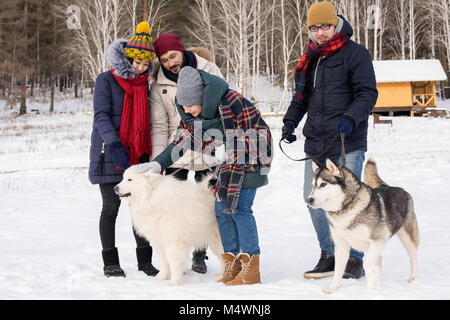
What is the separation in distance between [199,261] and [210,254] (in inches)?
29.5

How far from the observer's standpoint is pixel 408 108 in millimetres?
26297

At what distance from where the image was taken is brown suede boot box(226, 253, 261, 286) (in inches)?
139

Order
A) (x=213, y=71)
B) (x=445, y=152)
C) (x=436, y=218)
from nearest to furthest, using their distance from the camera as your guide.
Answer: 1. (x=213, y=71)
2. (x=436, y=218)
3. (x=445, y=152)

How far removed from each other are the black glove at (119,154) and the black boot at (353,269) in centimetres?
203

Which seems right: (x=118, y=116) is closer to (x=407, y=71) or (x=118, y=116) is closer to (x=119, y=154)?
(x=119, y=154)

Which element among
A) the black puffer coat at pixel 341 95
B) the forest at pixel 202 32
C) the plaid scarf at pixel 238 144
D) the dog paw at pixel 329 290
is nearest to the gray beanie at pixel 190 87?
the plaid scarf at pixel 238 144

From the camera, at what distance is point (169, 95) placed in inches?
158

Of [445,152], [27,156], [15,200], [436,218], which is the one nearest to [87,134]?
[27,156]

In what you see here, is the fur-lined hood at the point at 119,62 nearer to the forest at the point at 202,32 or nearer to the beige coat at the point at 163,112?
the beige coat at the point at 163,112

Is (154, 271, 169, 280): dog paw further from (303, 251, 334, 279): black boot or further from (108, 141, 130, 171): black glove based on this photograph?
(303, 251, 334, 279): black boot

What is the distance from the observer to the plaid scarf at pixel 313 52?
11.5ft

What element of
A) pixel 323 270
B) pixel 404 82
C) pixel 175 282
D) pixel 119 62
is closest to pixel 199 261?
pixel 175 282

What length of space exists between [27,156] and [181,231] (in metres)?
12.0
